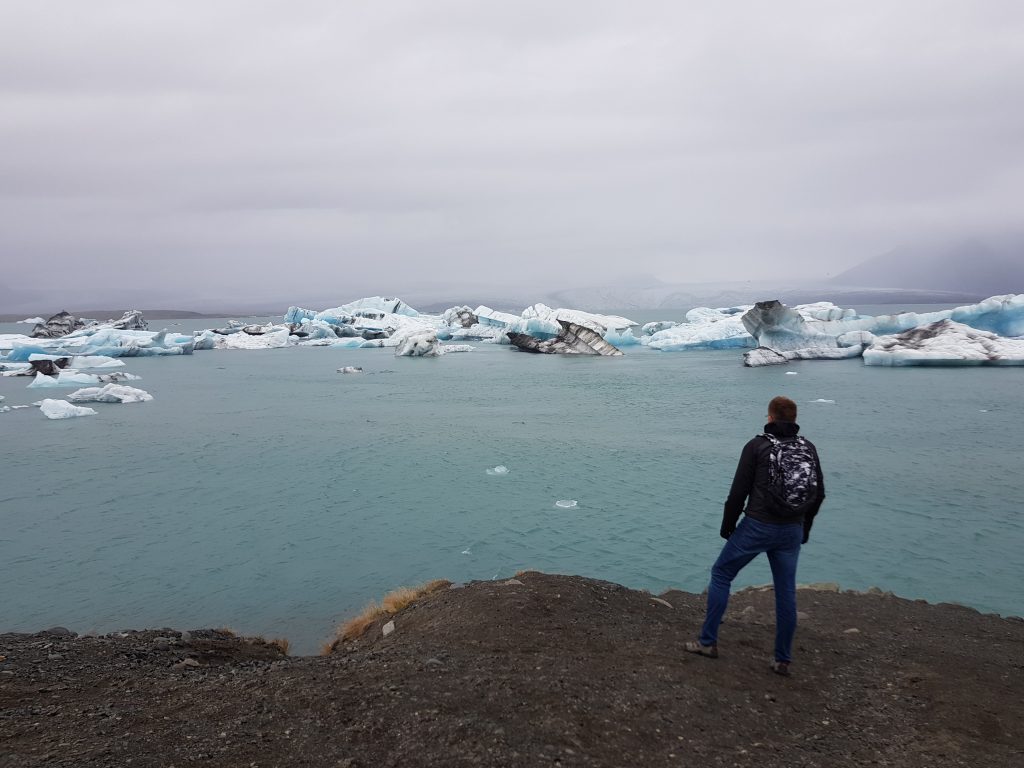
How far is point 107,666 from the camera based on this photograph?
5031 mm

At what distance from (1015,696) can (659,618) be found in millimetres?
2433

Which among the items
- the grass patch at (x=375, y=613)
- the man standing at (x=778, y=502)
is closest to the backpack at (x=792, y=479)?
the man standing at (x=778, y=502)

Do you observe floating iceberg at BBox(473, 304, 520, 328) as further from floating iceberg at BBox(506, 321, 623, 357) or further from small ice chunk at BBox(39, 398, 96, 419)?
small ice chunk at BBox(39, 398, 96, 419)

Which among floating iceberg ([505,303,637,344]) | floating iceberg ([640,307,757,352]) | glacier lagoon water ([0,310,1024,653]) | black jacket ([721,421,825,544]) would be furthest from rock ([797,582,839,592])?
floating iceberg ([505,303,637,344])

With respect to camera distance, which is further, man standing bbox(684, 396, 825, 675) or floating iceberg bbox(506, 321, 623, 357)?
floating iceberg bbox(506, 321, 623, 357)

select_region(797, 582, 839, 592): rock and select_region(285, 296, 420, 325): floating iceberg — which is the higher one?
select_region(285, 296, 420, 325): floating iceberg

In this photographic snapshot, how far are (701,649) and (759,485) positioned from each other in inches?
49.9

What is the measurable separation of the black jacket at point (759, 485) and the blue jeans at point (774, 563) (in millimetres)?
58

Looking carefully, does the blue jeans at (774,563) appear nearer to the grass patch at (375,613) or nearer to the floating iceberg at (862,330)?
the grass patch at (375,613)

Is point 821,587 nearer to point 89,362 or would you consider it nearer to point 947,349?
point 947,349

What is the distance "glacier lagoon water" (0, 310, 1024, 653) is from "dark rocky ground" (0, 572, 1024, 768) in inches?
106

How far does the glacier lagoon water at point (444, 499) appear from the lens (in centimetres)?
867

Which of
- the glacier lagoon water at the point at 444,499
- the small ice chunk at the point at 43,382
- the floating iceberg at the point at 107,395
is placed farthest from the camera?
the small ice chunk at the point at 43,382

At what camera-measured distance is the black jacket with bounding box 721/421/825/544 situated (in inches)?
168
